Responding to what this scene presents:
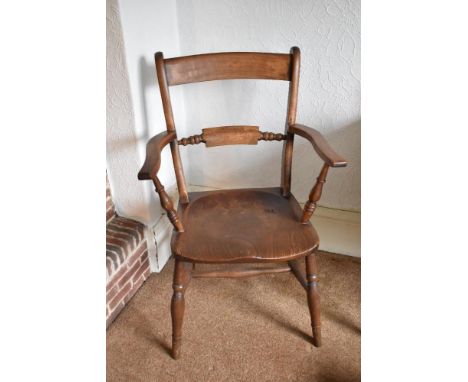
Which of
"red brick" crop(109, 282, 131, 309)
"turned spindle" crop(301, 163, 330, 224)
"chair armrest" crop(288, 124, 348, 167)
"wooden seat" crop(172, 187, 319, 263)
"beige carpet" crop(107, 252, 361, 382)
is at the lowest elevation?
"beige carpet" crop(107, 252, 361, 382)

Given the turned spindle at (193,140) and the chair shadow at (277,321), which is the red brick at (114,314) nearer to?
the chair shadow at (277,321)

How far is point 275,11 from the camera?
1494mm

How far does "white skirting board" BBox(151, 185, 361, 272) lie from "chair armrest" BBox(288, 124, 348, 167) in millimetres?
596

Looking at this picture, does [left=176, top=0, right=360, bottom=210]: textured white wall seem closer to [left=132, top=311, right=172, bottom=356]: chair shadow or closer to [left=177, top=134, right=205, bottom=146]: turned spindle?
[left=177, top=134, right=205, bottom=146]: turned spindle

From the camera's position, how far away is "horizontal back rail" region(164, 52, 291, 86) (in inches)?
53.4

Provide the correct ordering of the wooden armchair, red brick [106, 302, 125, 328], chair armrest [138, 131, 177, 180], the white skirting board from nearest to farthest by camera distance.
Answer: chair armrest [138, 131, 177, 180], the wooden armchair, red brick [106, 302, 125, 328], the white skirting board

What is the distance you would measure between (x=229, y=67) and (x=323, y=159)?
1.67ft

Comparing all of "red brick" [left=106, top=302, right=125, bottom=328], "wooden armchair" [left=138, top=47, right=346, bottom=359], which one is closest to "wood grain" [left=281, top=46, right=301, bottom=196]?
"wooden armchair" [left=138, top=47, right=346, bottom=359]

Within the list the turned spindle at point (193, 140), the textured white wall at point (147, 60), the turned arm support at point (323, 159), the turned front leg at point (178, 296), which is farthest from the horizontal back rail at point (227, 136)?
the turned front leg at point (178, 296)

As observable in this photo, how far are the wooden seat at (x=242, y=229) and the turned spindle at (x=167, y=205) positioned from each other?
0.03 meters
